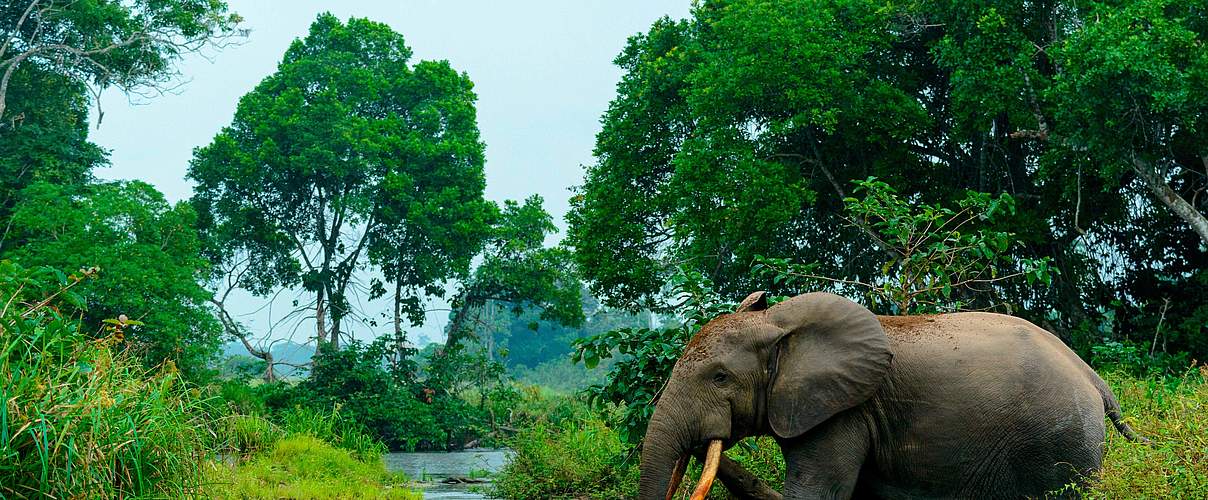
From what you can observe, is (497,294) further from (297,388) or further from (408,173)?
(297,388)

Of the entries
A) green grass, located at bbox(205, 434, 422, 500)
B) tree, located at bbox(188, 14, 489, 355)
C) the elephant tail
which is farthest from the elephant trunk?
tree, located at bbox(188, 14, 489, 355)

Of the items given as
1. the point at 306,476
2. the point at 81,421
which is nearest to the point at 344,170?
the point at 306,476

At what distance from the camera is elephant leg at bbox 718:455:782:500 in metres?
6.65

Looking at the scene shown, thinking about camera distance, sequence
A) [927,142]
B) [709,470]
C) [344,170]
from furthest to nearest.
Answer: [344,170] < [927,142] < [709,470]

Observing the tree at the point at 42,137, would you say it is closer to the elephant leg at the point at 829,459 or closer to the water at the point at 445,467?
the water at the point at 445,467

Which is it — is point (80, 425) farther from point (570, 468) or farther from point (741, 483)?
point (570, 468)

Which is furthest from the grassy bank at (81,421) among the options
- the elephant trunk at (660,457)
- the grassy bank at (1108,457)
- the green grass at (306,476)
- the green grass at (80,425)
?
the grassy bank at (1108,457)

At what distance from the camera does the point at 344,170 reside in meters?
27.5

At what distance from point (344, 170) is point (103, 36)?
6.43 meters

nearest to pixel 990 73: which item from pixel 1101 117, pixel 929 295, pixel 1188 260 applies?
pixel 1101 117

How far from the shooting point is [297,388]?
79.8 feet

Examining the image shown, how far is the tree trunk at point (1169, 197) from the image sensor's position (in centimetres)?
→ 1603

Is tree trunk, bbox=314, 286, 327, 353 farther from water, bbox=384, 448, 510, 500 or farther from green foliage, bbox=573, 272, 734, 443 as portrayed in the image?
green foliage, bbox=573, 272, 734, 443

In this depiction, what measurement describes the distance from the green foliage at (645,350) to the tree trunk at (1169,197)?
10.4 meters
